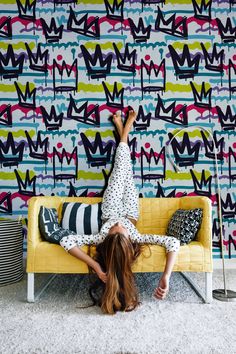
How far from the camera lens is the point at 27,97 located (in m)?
3.44

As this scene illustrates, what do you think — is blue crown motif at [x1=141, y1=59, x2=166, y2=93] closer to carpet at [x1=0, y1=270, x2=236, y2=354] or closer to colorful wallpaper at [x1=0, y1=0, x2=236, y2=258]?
colorful wallpaper at [x1=0, y1=0, x2=236, y2=258]

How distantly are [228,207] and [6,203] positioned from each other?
2149 mm

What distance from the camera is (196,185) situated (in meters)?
3.44

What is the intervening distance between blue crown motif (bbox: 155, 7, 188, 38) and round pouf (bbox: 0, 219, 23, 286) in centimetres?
229

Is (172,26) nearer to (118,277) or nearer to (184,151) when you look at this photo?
(184,151)

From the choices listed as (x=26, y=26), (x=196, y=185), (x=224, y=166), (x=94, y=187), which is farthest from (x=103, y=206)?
(x=26, y=26)

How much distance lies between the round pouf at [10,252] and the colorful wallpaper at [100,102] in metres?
0.45

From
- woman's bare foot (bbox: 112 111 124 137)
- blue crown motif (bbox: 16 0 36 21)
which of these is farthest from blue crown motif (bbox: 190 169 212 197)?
blue crown motif (bbox: 16 0 36 21)

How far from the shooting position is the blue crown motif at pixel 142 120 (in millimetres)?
3438

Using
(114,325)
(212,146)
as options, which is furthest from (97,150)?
(114,325)

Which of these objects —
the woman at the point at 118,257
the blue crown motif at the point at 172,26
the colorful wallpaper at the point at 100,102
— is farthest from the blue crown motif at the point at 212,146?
the woman at the point at 118,257

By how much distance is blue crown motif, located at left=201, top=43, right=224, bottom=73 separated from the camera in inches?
136

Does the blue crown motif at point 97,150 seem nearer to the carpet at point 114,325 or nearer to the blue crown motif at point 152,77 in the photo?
the blue crown motif at point 152,77

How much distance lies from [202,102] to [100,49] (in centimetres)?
112
